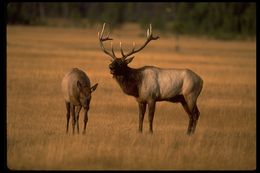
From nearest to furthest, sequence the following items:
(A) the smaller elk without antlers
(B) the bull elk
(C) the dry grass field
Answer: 1. (C) the dry grass field
2. (A) the smaller elk without antlers
3. (B) the bull elk

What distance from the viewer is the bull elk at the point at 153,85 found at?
48.0ft

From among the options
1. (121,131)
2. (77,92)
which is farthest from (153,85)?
(77,92)

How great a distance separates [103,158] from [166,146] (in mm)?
1410

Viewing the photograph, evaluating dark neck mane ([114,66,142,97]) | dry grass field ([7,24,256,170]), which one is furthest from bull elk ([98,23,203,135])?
dry grass field ([7,24,256,170])

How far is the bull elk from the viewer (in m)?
14.6

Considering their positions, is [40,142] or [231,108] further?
[231,108]

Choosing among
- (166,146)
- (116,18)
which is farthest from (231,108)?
(116,18)

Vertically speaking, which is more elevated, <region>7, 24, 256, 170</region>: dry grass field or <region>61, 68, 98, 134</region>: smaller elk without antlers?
<region>61, 68, 98, 134</region>: smaller elk without antlers

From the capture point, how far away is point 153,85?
580 inches

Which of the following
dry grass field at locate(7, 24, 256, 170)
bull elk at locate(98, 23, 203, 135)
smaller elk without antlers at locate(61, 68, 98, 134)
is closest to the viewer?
dry grass field at locate(7, 24, 256, 170)

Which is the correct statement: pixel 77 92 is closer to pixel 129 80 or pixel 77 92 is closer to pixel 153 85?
pixel 129 80

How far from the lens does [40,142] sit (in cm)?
1321

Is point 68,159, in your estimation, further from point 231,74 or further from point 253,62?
point 253,62

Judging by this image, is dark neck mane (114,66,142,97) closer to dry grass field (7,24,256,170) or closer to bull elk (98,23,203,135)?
bull elk (98,23,203,135)
